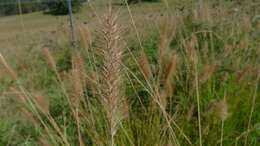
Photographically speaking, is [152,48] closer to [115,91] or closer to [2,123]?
[2,123]

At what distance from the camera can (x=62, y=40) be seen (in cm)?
678

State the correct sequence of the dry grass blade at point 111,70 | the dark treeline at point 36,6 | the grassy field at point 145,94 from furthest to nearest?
the dark treeline at point 36,6
the grassy field at point 145,94
the dry grass blade at point 111,70

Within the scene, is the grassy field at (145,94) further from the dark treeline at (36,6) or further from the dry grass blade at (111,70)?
the dark treeline at (36,6)

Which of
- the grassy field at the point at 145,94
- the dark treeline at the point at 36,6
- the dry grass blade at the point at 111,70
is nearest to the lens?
the dry grass blade at the point at 111,70

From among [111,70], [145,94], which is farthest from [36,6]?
[111,70]

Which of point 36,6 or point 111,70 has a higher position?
point 111,70

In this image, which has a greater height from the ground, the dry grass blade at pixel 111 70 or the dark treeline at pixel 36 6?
the dry grass blade at pixel 111 70

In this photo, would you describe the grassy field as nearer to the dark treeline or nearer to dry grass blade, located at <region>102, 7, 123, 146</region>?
dry grass blade, located at <region>102, 7, 123, 146</region>

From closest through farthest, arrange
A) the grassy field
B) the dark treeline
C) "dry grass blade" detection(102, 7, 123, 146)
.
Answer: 1. "dry grass blade" detection(102, 7, 123, 146)
2. the grassy field
3. the dark treeline

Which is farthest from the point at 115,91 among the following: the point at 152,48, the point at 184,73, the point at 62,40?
the point at 62,40

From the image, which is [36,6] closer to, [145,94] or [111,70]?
[145,94]

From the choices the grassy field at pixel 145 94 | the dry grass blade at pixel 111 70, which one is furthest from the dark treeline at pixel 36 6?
the dry grass blade at pixel 111 70

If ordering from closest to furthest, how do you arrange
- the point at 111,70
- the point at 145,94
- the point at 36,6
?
the point at 111,70 → the point at 145,94 → the point at 36,6

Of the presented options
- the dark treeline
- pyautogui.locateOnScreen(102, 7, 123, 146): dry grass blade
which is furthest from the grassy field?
the dark treeline
